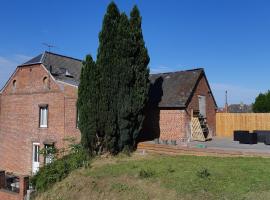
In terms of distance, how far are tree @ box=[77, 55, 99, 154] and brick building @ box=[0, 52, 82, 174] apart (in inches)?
163

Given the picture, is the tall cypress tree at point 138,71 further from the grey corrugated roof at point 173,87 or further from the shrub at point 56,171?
the grey corrugated roof at point 173,87

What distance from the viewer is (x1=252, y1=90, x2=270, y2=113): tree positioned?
47744 millimetres

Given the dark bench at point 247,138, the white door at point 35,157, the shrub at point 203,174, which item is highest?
the dark bench at point 247,138

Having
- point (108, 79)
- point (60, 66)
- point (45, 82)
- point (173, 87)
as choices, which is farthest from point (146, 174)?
point (60, 66)

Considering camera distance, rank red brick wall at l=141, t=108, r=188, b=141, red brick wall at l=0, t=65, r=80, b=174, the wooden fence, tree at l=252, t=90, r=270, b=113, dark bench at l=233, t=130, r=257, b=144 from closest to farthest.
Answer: dark bench at l=233, t=130, r=257, b=144 → red brick wall at l=141, t=108, r=188, b=141 → red brick wall at l=0, t=65, r=80, b=174 → the wooden fence → tree at l=252, t=90, r=270, b=113

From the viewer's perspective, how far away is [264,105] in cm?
4816

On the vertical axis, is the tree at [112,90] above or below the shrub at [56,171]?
above

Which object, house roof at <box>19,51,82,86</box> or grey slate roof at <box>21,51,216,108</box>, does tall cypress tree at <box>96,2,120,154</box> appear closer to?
grey slate roof at <box>21,51,216,108</box>

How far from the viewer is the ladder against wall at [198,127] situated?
24031 millimetres

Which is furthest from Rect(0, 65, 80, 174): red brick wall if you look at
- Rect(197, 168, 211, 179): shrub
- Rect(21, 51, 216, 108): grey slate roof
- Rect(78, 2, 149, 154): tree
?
Rect(197, 168, 211, 179): shrub

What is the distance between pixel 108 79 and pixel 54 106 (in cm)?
722

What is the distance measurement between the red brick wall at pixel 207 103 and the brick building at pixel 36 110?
29.0ft

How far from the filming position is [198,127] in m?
24.5

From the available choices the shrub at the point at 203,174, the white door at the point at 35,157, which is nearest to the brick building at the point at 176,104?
the white door at the point at 35,157
